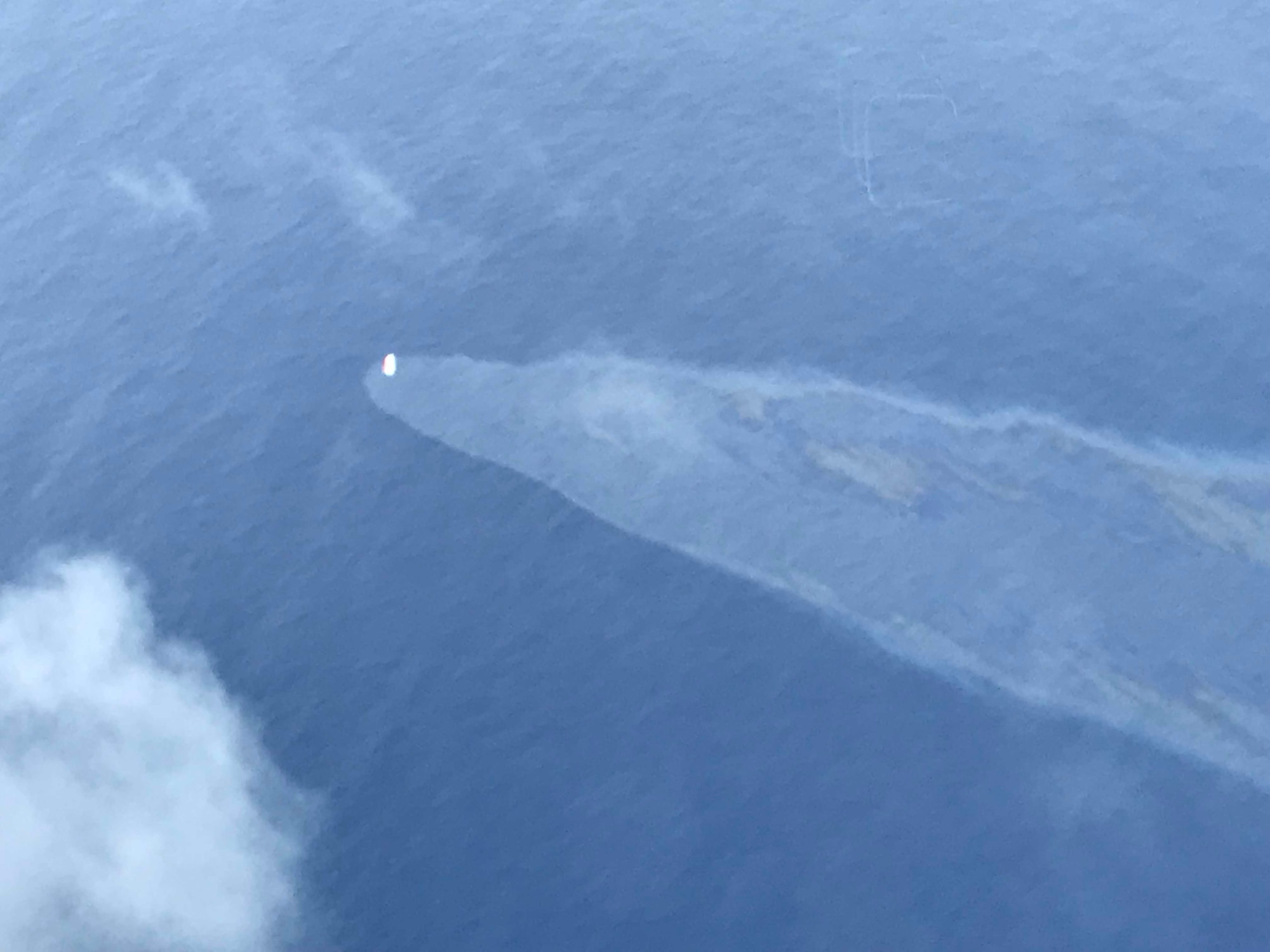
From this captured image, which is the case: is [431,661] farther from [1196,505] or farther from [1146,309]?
[1146,309]

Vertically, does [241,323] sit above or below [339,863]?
above

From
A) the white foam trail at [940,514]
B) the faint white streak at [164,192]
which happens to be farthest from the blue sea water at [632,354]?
the white foam trail at [940,514]

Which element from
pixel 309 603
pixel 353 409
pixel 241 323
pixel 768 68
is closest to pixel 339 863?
pixel 309 603

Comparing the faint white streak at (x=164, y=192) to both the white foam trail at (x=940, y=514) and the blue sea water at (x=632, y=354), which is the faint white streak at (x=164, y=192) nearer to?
the blue sea water at (x=632, y=354)

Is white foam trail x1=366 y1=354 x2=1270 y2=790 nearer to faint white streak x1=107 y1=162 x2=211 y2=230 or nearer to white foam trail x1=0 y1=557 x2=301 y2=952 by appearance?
white foam trail x1=0 y1=557 x2=301 y2=952

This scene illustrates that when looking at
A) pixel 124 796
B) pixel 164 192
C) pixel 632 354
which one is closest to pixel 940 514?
pixel 632 354

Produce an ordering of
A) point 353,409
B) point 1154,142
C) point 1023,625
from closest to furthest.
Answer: point 1023,625 < point 353,409 < point 1154,142
